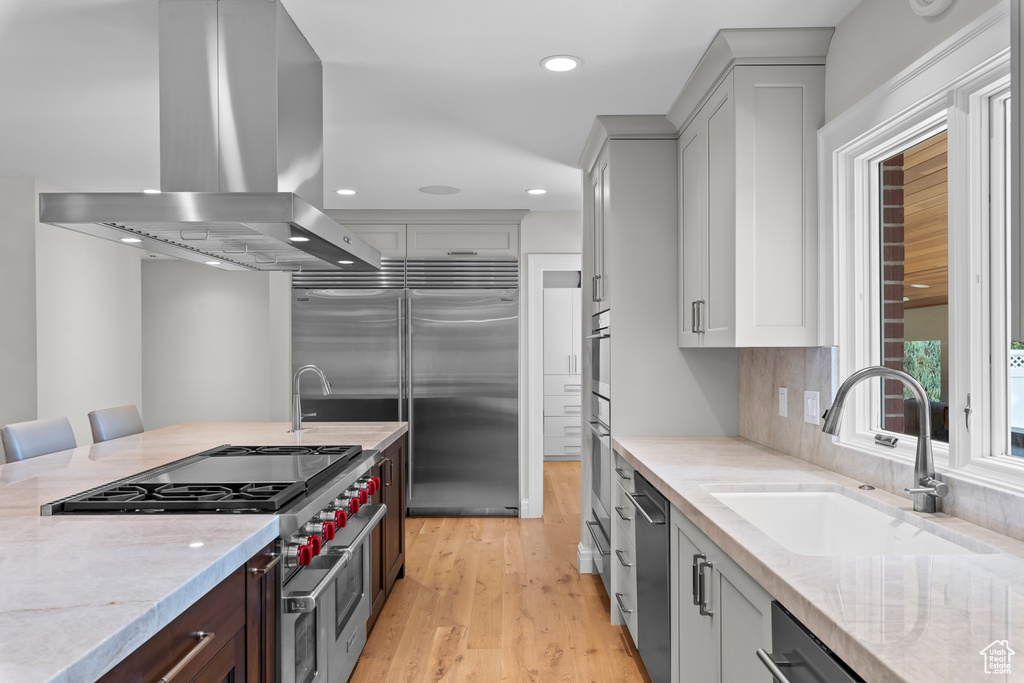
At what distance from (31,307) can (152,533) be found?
356cm

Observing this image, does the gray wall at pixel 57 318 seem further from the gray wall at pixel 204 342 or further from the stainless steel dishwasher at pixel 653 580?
the stainless steel dishwasher at pixel 653 580

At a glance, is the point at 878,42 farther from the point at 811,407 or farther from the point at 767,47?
the point at 811,407

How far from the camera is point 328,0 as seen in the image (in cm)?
194

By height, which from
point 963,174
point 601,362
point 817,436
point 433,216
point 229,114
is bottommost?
point 817,436

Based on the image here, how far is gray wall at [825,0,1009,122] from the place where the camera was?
1.59 metres

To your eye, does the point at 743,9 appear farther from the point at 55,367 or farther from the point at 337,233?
the point at 55,367

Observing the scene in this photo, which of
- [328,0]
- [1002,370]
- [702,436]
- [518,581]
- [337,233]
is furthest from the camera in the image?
[518,581]

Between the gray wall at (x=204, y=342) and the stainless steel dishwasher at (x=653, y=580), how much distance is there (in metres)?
5.19

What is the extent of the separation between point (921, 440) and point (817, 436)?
727 millimetres

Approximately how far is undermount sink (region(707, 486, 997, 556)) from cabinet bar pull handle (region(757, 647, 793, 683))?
0.55m

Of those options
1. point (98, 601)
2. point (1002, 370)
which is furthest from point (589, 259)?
point (98, 601)

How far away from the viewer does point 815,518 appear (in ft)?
6.31

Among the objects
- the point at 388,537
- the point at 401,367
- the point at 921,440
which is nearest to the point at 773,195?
the point at 921,440

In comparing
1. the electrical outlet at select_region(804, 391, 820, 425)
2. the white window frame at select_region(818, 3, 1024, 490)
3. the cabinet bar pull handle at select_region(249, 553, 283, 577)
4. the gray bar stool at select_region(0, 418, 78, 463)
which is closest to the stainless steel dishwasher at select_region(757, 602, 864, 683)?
the white window frame at select_region(818, 3, 1024, 490)
